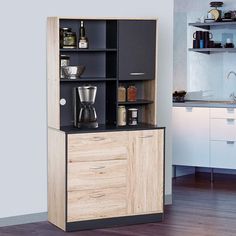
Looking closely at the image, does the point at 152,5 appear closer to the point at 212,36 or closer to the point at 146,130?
the point at 146,130

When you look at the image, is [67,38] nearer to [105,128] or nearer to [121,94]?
[121,94]

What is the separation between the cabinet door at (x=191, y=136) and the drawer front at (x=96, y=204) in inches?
86.8

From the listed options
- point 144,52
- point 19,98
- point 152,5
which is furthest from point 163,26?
point 19,98

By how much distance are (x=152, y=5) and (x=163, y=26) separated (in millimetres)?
228

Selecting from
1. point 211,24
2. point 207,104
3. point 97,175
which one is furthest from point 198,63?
point 97,175

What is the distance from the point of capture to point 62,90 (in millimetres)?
5594

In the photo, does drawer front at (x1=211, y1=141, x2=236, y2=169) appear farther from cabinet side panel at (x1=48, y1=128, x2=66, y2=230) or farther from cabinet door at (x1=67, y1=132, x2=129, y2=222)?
cabinet side panel at (x1=48, y1=128, x2=66, y2=230)

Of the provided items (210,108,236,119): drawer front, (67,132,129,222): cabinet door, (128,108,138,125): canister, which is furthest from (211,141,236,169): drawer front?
(67,132,129,222): cabinet door

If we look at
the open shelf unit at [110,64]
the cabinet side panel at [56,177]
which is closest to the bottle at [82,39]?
the open shelf unit at [110,64]

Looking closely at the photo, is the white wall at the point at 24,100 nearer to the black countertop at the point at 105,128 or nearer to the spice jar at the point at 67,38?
the spice jar at the point at 67,38

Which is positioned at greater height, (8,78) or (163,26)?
(163,26)

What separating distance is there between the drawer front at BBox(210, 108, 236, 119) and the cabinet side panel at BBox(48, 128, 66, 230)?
96.6 inches

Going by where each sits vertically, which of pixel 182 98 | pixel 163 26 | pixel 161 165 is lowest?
pixel 161 165

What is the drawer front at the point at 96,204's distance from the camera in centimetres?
525
